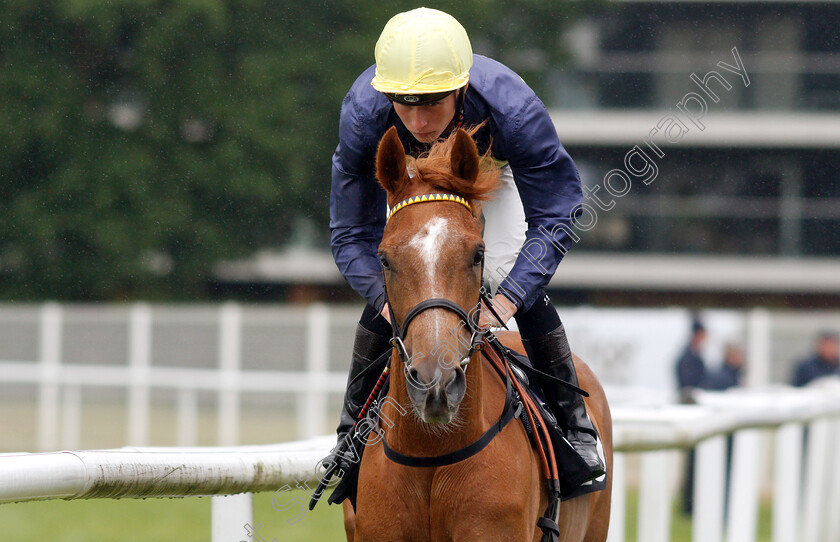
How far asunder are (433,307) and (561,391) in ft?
3.43

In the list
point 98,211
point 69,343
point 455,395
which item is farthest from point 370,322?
point 98,211

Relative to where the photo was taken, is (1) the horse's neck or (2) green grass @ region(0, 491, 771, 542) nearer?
(1) the horse's neck

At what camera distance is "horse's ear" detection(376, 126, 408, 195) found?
314 cm

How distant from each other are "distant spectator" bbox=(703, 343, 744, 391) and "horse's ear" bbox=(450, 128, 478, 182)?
31.8 ft

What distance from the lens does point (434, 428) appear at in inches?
122

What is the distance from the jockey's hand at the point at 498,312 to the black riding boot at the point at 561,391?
50 centimetres

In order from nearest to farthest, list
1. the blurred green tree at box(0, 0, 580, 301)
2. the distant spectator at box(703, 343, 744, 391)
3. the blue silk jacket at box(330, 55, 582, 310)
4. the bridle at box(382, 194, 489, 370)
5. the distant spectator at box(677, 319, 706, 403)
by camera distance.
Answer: the bridle at box(382, 194, 489, 370) < the blue silk jacket at box(330, 55, 582, 310) < the distant spectator at box(703, 343, 744, 391) < the distant spectator at box(677, 319, 706, 403) < the blurred green tree at box(0, 0, 580, 301)

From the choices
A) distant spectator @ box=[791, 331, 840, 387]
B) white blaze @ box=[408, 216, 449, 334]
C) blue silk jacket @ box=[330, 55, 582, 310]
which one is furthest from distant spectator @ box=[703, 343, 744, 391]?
white blaze @ box=[408, 216, 449, 334]

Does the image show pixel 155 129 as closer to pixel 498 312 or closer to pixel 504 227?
pixel 504 227

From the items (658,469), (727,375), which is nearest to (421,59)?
(658,469)

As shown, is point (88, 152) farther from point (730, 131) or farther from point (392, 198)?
point (392, 198)

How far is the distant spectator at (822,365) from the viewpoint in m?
12.5

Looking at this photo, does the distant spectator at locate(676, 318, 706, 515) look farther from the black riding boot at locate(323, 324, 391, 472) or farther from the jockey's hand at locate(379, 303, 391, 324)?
the jockey's hand at locate(379, 303, 391, 324)

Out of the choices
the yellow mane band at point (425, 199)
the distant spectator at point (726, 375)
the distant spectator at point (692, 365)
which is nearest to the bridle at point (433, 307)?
the yellow mane band at point (425, 199)
